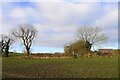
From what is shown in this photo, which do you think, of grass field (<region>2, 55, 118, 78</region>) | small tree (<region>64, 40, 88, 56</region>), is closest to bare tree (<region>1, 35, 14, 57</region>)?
small tree (<region>64, 40, 88, 56</region>)

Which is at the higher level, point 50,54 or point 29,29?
point 29,29

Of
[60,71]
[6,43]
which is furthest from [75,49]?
[60,71]

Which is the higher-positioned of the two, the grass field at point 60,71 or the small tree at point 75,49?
the small tree at point 75,49

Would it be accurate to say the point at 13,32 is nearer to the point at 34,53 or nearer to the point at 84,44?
the point at 34,53

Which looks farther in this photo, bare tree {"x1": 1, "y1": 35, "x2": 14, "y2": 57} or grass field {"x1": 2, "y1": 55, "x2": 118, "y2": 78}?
bare tree {"x1": 1, "y1": 35, "x2": 14, "y2": 57}

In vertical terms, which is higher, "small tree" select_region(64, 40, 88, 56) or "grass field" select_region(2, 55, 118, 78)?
"small tree" select_region(64, 40, 88, 56)

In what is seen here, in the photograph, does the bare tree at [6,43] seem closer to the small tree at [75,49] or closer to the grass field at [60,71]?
the small tree at [75,49]

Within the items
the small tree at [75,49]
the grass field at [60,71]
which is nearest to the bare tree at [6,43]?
the small tree at [75,49]

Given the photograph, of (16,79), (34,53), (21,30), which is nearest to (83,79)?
(16,79)

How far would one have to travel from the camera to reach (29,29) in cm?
7950

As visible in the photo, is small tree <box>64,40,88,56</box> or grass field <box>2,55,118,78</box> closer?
grass field <box>2,55,118,78</box>

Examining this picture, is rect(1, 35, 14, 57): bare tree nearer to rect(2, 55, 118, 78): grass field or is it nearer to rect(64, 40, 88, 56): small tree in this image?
rect(64, 40, 88, 56): small tree

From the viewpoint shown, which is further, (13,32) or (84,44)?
(13,32)

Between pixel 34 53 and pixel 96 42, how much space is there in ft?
58.5
